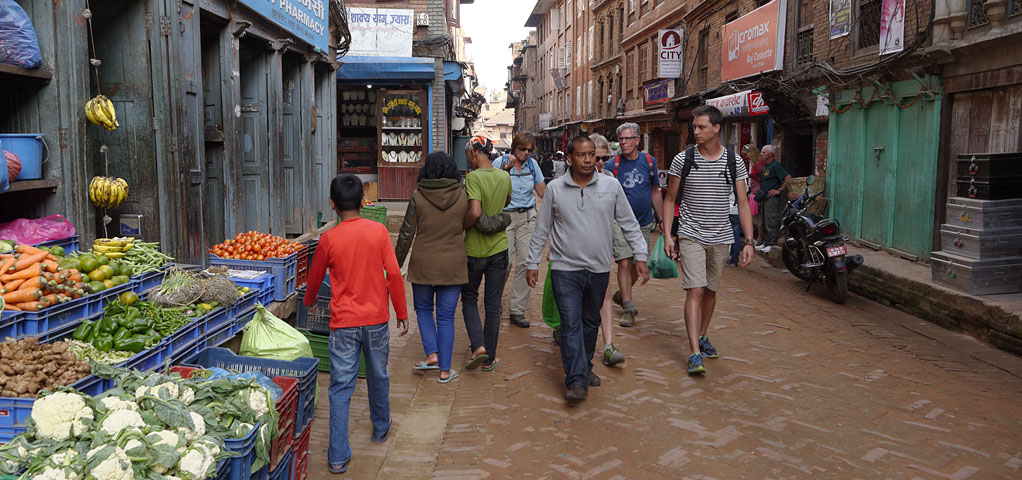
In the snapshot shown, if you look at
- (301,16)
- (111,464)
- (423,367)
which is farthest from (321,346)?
(301,16)

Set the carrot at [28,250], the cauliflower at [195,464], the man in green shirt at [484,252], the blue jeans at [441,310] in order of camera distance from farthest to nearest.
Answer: the man in green shirt at [484,252]
the blue jeans at [441,310]
the carrot at [28,250]
the cauliflower at [195,464]

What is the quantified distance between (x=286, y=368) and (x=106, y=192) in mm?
2630

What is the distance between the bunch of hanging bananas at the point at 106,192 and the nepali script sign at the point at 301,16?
3455 mm

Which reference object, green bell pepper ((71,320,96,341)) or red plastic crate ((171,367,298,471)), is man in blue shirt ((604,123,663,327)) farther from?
green bell pepper ((71,320,96,341))

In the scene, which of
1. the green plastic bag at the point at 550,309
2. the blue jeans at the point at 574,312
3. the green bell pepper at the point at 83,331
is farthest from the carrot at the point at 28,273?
the green plastic bag at the point at 550,309

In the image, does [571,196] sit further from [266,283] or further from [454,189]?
[266,283]

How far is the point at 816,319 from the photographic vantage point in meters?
8.07

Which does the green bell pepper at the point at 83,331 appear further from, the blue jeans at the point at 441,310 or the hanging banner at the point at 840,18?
the hanging banner at the point at 840,18

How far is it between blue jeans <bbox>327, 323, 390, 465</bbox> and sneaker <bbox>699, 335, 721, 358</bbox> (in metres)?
3.03

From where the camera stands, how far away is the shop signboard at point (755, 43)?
52.9ft

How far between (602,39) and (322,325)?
33.5m

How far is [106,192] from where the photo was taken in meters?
5.80

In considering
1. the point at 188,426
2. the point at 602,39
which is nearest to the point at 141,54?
the point at 188,426

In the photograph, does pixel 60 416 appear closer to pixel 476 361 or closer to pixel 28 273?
pixel 28 273
